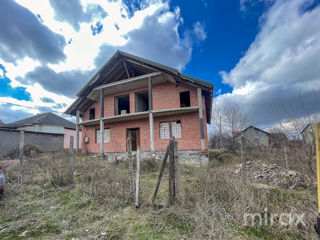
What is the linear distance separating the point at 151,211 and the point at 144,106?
1177cm

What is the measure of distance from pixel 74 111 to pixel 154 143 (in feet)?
30.4

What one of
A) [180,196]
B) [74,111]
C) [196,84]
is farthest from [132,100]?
[180,196]

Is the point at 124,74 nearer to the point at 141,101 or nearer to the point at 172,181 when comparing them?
the point at 141,101

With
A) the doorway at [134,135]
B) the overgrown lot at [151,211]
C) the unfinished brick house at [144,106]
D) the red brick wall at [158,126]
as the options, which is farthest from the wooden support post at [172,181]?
the doorway at [134,135]

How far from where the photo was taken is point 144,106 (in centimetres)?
1441

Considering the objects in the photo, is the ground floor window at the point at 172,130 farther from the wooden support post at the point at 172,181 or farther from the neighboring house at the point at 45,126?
the neighboring house at the point at 45,126

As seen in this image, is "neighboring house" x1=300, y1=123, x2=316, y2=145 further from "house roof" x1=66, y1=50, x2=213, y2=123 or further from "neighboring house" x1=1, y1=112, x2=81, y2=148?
"neighboring house" x1=1, y1=112, x2=81, y2=148

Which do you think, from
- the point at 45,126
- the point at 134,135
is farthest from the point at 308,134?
the point at 45,126

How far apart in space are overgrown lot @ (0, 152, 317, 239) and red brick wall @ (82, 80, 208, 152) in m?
6.44

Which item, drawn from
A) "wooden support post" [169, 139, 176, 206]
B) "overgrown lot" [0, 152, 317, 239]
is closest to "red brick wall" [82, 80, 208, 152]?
"overgrown lot" [0, 152, 317, 239]

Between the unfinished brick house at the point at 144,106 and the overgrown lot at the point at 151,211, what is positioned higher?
the unfinished brick house at the point at 144,106

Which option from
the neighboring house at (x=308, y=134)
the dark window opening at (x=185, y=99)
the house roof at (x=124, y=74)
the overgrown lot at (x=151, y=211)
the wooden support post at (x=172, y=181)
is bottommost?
the overgrown lot at (x=151, y=211)

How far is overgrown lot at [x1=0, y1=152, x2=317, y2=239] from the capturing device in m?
2.49

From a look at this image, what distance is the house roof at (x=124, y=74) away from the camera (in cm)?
999
